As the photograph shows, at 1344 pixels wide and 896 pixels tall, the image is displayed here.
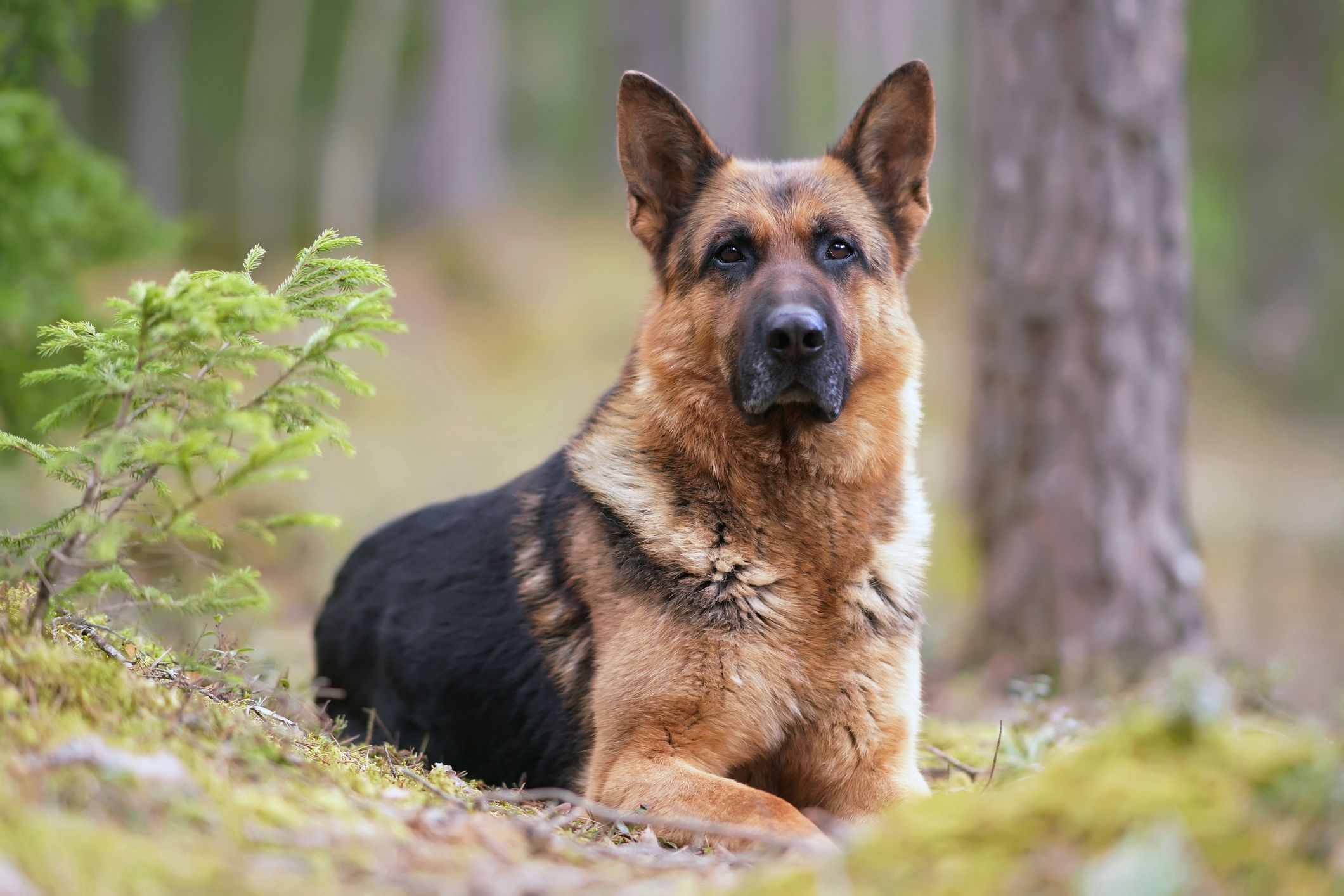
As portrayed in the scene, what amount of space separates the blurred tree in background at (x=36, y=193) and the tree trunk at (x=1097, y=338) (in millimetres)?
5269

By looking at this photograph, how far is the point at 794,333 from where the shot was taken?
4008 millimetres

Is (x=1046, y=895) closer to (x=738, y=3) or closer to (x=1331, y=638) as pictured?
(x=1331, y=638)

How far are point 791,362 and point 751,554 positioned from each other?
734 mm

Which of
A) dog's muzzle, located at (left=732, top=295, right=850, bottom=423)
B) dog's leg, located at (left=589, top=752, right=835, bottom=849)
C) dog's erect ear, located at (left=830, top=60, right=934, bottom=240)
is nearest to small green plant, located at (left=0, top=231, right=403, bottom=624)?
dog's leg, located at (left=589, top=752, right=835, bottom=849)

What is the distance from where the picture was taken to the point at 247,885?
1.94 metres

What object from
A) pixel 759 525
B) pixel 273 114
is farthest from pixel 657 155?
pixel 273 114

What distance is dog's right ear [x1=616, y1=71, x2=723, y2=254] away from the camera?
461cm

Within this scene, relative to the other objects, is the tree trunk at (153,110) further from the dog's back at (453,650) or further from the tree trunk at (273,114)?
the dog's back at (453,650)

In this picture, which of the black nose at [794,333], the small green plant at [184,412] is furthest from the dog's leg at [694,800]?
the black nose at [794,333]

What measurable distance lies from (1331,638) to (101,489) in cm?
1334

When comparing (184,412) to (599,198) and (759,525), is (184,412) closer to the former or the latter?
(759,525)

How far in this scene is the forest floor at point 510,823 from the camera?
193cm

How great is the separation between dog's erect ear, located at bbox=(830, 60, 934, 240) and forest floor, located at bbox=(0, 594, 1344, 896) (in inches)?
118

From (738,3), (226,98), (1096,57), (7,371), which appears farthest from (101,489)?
(226,98)
